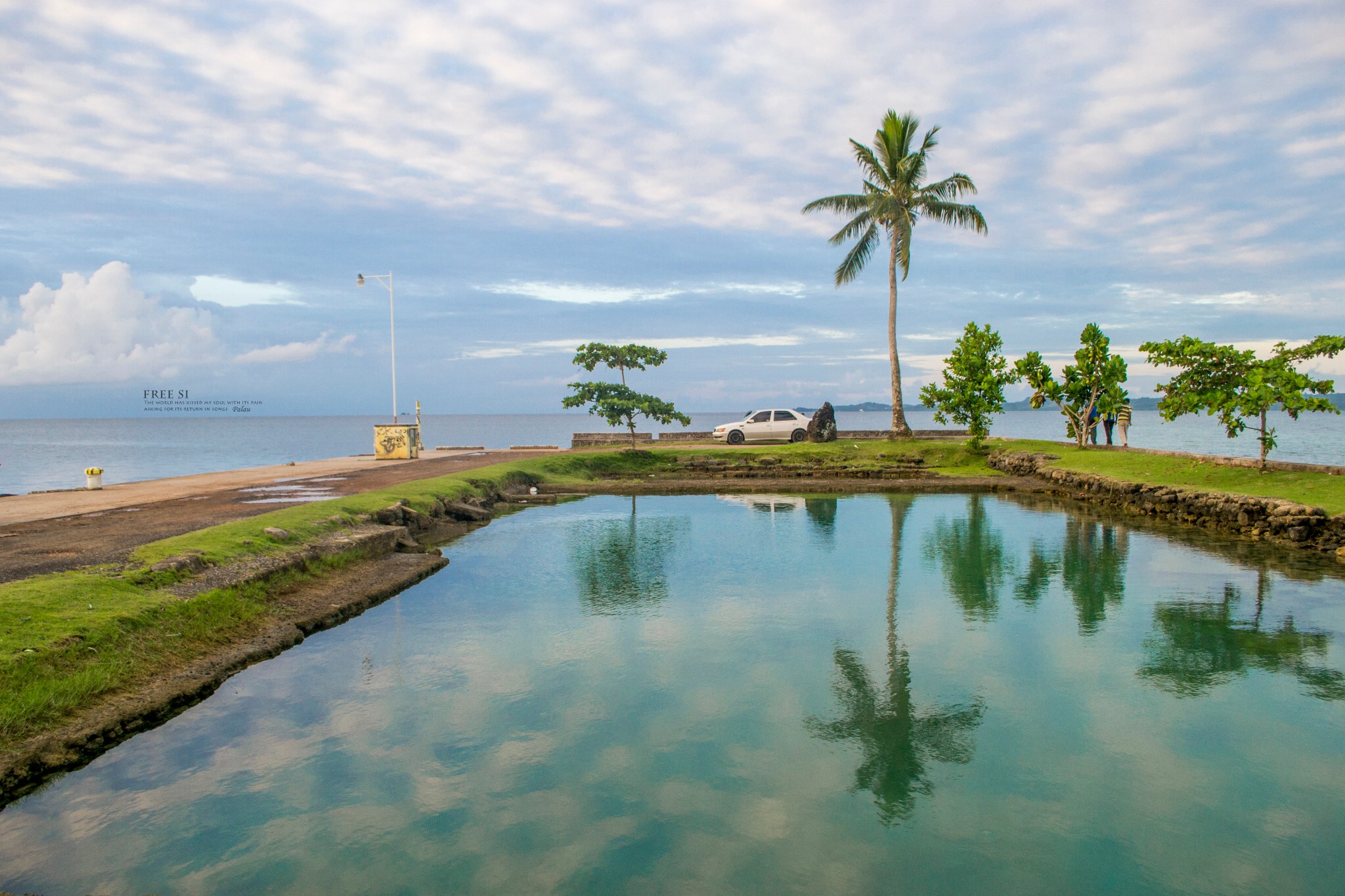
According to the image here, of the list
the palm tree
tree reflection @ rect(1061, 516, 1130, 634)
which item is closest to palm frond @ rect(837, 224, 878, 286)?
the palm tree

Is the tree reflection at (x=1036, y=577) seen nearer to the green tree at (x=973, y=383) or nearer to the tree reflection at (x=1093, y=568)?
the tree reflection at (x=1093, y=568)

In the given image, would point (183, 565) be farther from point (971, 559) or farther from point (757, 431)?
point (757, 431)

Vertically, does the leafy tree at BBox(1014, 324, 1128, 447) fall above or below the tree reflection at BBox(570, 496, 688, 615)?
above

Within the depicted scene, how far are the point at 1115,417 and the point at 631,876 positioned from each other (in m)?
31.8

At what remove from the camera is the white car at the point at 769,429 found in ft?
130

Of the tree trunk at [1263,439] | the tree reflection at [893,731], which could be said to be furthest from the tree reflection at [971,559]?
the tree trunk at [1263,439]

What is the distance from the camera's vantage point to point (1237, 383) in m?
19.3

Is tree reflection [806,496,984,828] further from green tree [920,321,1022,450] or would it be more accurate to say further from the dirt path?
green tree [920,321,1022,450]

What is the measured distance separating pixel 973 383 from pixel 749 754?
2748 cm

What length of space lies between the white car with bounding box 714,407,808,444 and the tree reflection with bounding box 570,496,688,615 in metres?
16.8

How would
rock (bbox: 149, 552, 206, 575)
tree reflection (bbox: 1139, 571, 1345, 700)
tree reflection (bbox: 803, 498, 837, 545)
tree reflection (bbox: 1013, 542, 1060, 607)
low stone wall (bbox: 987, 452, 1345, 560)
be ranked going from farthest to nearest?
tree reflection (bbox: 803, 498, 837, 545)
low stone wall (bbox: 987, 452, 1345, 560)
tree reflection (bbox: 1013, 542, 1060, 607)
rock (bbox: 149, 552, 206, 575)
tree reflection (bbox: 1139, 571, 1345, 700)

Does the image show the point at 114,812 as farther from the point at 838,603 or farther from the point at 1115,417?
the point at 1115,417

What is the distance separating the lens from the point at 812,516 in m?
22.5

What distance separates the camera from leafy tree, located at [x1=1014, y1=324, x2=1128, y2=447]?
29688 millimetres
